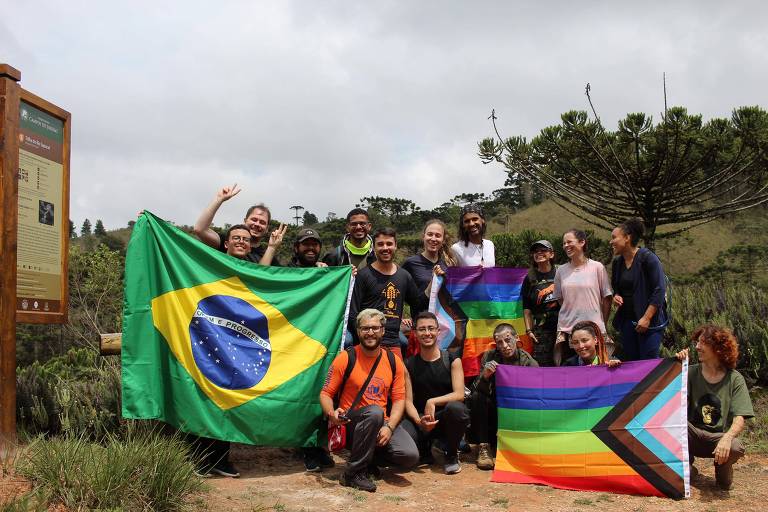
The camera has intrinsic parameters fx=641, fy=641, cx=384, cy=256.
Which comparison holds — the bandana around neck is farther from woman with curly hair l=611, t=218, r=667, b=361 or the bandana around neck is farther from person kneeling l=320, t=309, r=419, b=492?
woman with curly hair l=611, t=218, r=667, b=361

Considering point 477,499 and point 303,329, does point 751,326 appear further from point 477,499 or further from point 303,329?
point 303,329

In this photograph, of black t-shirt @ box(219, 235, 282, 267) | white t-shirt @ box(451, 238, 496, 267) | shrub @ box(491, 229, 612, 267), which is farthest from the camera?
shrub @ box(491, 229, 612, 267)

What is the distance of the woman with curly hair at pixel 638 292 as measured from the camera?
5719mm

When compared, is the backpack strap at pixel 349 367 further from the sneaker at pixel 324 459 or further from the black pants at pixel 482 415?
the black pants at pixel 482 415

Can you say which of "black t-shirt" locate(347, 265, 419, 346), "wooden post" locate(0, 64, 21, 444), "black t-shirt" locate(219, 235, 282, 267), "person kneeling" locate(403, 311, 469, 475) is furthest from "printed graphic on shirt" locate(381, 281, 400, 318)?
"wooden post" locate(0, 64, 21, 444)

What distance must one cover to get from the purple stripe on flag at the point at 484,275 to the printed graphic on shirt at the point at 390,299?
2.56 feet

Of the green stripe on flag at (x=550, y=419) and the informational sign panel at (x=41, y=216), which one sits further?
the green stripe on flag at (x=550, y=419)

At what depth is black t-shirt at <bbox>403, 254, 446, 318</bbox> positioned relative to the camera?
21.0 feet

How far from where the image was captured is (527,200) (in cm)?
7244

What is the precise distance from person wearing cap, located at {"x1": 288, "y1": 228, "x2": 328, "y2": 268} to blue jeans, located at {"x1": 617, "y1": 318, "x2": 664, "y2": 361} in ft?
9.60

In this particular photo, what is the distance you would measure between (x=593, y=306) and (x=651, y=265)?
2.04 ft

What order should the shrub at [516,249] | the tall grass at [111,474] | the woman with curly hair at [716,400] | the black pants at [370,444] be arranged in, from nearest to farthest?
the tall grass at [111,474] → the woman with curly hair at [716,400] → the black pants at [370,444] → the shrub at [516,249]

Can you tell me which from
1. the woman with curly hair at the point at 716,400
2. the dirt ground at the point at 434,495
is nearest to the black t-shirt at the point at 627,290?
the woman with curly hair at the point at 716,400

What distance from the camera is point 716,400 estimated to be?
202 inches
